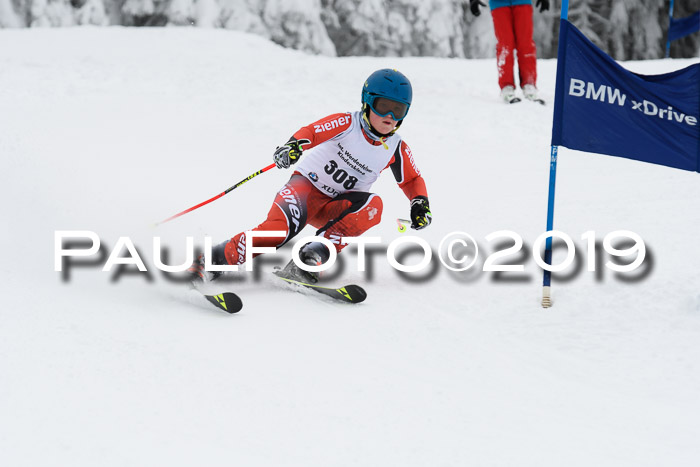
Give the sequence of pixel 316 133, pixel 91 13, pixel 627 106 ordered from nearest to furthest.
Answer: pixel 627 106, pixel 316 133, pixel 91 13

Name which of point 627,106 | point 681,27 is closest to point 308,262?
point 627,106

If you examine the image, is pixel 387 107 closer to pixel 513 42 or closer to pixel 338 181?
pixel 338 181

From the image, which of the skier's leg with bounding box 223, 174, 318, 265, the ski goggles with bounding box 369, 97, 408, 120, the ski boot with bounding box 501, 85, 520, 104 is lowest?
the skier's leg with bounding box 223, 174, 318, 265

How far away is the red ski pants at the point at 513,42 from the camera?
827cm

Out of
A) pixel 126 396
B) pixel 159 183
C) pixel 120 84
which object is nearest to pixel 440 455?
pixel 126 396

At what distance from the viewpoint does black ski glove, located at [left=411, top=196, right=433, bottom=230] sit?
4211 millimetres

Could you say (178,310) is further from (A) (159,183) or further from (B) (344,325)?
(A) (159,183)

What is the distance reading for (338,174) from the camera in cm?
432

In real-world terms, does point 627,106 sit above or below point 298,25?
below

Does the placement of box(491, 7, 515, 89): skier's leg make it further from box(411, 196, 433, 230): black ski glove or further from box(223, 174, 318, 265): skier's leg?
box(223, 174, 318, 265): skier's leg

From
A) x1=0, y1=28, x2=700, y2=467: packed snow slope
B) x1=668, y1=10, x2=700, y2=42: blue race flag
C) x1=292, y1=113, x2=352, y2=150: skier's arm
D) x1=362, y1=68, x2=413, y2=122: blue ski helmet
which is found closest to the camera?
x1=0, y1=28, x2=700, y2=467: packed snow slope

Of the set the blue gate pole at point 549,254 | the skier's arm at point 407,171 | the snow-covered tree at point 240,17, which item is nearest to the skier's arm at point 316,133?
the skier's arm at point 407,171

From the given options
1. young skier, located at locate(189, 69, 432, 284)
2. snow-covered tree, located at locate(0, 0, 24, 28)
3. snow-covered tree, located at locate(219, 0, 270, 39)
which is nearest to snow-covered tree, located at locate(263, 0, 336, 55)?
snow-covered tree, located at locate(219, 0, 270, 39)

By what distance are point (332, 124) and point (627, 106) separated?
160 cm
